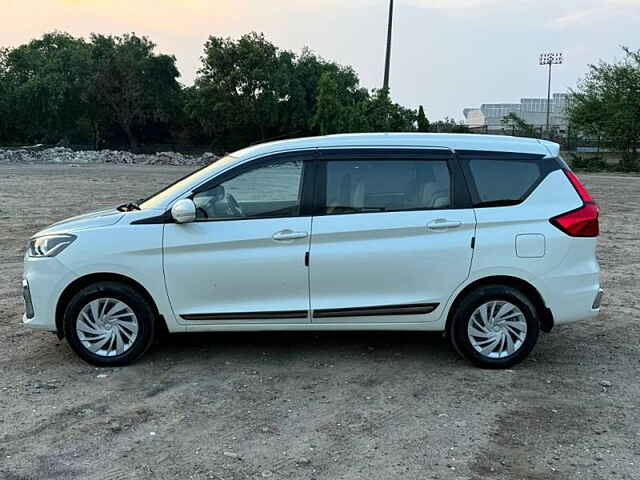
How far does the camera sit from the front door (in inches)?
204

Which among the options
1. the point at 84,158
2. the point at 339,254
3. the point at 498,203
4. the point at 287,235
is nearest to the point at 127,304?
the point at 287,235

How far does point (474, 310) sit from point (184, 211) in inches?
98.3

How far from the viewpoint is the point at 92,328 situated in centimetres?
530

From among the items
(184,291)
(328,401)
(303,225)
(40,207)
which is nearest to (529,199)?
(303,225)

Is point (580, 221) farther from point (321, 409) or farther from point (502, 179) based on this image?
point (321, 409)

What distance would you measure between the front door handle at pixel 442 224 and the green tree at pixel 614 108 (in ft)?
126

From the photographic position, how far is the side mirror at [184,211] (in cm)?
511

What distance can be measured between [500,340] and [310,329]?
1.59 m

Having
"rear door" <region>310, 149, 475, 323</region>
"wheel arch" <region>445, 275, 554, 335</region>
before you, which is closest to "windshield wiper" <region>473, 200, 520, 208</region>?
"rear door" <region>310, 149, 475, 323</region>

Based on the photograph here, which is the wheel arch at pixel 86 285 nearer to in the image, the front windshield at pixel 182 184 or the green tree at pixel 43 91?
the front windshield at pixel 182 184

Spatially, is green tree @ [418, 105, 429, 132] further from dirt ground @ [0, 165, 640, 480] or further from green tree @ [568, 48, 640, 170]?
dirt ground @ [0, 165, 640, 480]

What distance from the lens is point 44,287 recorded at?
5191 mm

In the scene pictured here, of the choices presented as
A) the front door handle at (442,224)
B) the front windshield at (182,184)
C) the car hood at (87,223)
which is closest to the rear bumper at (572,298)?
the front door handle at (442,224)

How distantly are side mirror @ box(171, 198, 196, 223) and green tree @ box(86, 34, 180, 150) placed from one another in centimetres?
5275
